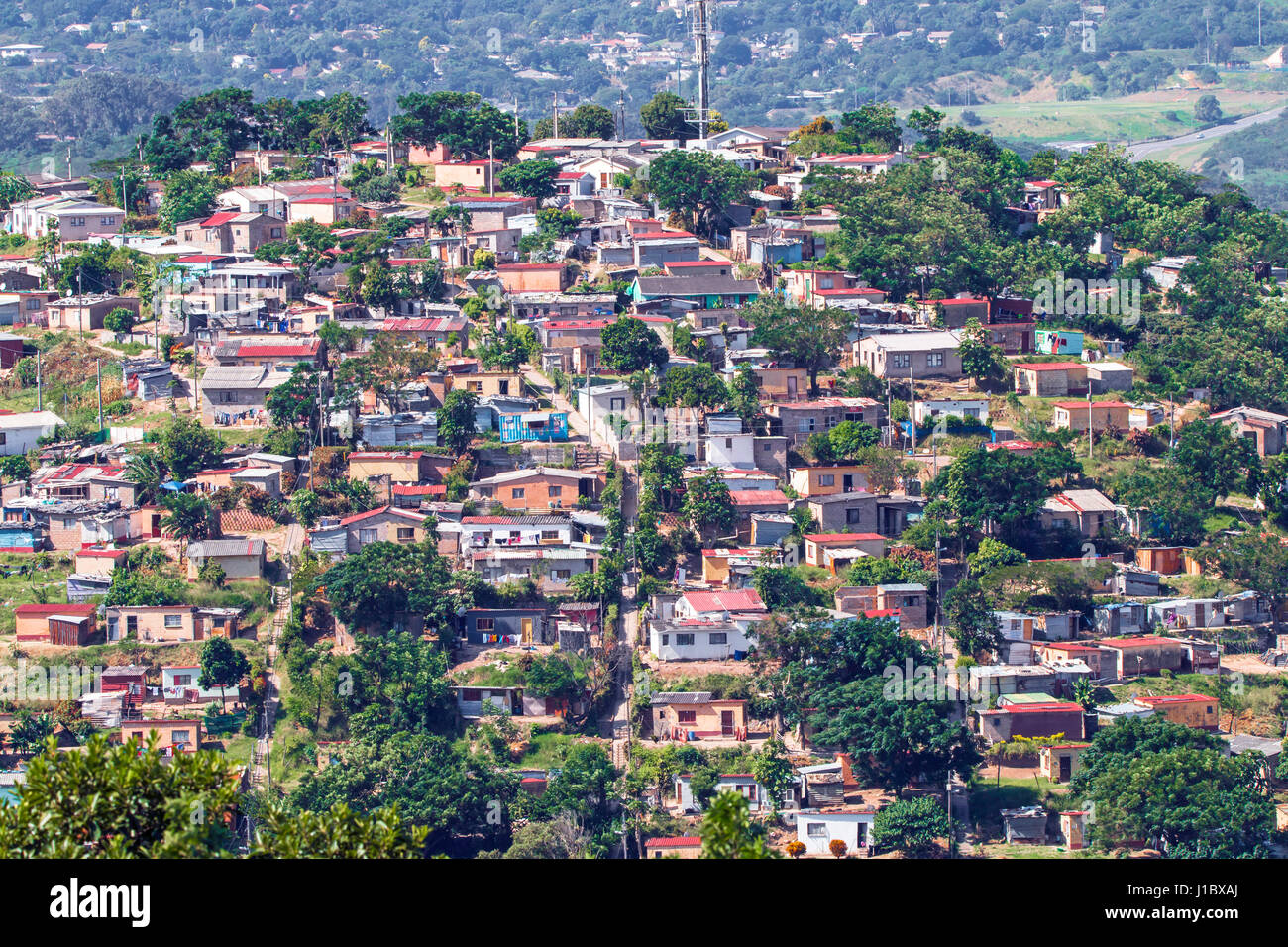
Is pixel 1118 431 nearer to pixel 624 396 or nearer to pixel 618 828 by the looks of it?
pixel 624 396

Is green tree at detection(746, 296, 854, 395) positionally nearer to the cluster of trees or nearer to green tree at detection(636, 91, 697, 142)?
the cluster of trees

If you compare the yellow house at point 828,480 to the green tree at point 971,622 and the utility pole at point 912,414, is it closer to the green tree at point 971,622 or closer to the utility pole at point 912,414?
the utility pole at point 912,414

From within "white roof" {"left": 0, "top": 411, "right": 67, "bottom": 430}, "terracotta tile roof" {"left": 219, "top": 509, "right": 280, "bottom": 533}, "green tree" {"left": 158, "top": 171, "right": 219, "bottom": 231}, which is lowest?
"terracotta tile roof" {"left": 219, "top": 509, "right": 280, "bottom": 533}

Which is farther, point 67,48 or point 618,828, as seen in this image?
point 67,48

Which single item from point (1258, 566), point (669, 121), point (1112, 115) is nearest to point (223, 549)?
point (1258, 566)

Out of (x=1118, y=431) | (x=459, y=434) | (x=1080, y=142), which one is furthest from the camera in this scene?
(x=1080, y=142)

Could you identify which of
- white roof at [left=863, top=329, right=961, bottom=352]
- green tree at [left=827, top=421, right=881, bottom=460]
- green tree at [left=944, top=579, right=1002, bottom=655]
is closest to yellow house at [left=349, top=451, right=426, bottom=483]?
green tree at [left=827, top=421, right=881, bottom=460]

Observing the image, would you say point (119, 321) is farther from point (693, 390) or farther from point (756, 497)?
point (756, 497)

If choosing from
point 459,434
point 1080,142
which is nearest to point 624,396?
point 459,434
